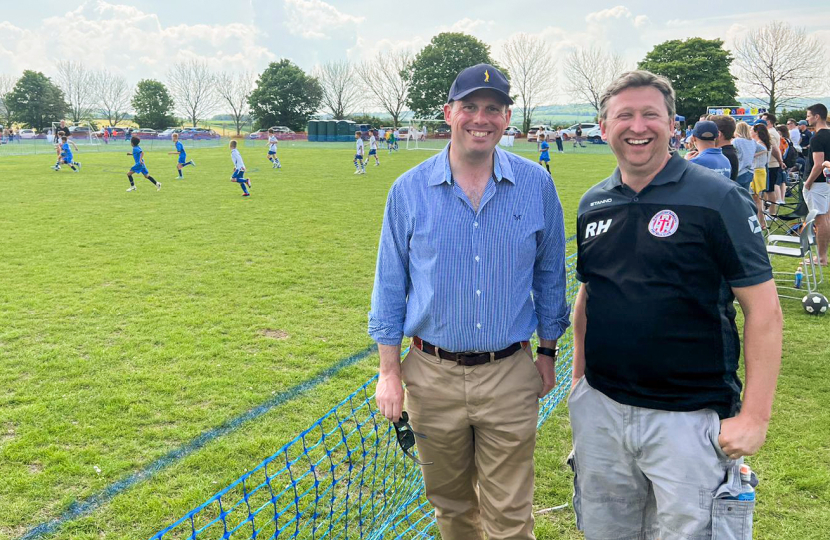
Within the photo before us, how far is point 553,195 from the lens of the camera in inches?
99.5

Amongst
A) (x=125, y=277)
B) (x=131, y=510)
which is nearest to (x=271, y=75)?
(x=125, y=277)

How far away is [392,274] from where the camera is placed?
2.57 meters

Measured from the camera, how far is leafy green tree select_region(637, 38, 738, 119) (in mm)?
57094

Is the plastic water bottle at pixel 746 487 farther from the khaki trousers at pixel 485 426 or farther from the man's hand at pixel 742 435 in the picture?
the khaki trousers at pixel 485 426

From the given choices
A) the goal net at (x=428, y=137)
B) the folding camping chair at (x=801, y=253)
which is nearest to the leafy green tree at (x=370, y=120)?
the goal net at (x=428, y=137)

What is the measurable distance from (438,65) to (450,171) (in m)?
73.0

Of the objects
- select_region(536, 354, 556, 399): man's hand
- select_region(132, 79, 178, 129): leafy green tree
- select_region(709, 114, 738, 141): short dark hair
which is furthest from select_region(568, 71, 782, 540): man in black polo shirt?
select_region(132, 79, 178, 129): leafy green tree

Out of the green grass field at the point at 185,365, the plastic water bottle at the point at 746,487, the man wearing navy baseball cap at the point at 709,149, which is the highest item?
the man wearing navy baseball cap at the point at 709,149

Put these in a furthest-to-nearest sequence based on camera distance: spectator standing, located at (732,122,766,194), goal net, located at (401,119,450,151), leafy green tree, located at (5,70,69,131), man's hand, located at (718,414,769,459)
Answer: leafy green tree, located at (5,70,69,131)
goal net, located at (401,119,450,151)
spectator standing, located at (732,122,766,194)
man's hand, located at (718,414,769,459)

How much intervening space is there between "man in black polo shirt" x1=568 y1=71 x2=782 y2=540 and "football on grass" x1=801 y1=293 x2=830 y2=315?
5.88 metres

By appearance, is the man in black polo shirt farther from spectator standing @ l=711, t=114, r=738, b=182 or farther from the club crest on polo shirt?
spectator standing @ l=711, t=114, r=738, b=182

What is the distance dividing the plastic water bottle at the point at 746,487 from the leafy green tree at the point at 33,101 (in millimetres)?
80725

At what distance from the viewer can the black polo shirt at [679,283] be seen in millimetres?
1983

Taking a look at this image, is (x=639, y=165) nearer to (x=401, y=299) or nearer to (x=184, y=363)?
(x=401, y=299)
